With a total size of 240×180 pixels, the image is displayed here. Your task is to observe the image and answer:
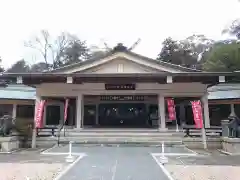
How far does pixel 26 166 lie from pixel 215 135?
11.2 meters

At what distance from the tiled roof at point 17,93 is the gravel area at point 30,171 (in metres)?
15.6

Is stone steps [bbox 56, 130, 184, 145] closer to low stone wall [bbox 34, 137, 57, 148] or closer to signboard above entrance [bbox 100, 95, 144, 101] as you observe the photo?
low stone wall [bbox 34, 137, 57, 148]

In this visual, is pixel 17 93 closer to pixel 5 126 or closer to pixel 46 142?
pixel 46 142

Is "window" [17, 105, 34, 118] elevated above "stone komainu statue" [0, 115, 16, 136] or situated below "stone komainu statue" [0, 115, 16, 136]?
above

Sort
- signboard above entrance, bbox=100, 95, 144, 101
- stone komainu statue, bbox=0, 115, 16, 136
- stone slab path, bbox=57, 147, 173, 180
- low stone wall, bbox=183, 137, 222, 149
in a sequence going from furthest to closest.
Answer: signboard above entrance, bbox=100, 95, 144, 101
low stone wall, bbox=183, 137, 222, 149
stone komainu statue, bbox=0, 115, 16, 136
stone slab path, bbox=57, 147, 173, 180

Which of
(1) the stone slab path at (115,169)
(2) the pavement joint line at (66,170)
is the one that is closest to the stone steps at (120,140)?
(1) the stone slab path at (115,169)

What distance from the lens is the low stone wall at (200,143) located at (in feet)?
50.2

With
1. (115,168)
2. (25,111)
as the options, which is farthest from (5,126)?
(25,111)

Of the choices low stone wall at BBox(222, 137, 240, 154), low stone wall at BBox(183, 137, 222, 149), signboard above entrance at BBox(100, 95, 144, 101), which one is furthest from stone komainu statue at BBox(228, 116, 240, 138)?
signboard above entrance at BBox(100, 95, 144, 101)

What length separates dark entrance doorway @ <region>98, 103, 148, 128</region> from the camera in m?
23.8

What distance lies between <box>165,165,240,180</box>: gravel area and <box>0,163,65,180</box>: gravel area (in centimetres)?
338

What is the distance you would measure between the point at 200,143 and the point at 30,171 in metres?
9.98

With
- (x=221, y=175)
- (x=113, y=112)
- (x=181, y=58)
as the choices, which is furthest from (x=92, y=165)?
(x=181, y=58)

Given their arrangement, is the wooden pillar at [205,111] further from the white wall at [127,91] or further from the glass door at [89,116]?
the glass door at [89,116]
